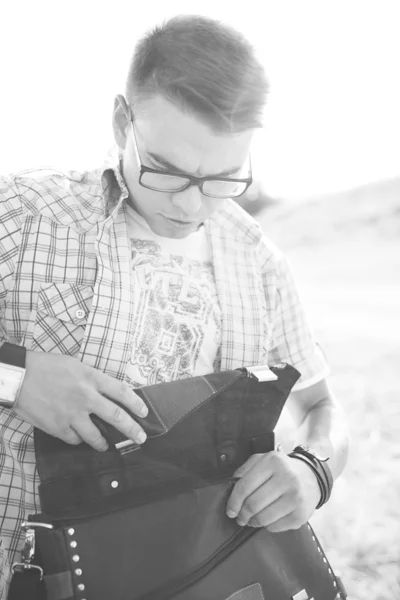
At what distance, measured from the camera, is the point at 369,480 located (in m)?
1.80

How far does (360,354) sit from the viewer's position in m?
2.31

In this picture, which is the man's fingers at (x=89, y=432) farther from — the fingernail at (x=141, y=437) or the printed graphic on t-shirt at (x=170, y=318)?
the printed graphic on t-shirt at (x=170, y=318)

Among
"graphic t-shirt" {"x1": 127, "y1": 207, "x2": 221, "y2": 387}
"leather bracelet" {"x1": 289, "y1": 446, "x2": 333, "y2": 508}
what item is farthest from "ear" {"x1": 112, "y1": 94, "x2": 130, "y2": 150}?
"leather bracelet" {"x1": 289, "y1": 446, "x2": 333, "y2": 508}

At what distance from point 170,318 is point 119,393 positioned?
0.21 m

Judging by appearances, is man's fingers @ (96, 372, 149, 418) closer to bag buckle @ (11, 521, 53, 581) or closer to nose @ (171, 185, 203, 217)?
bag buckle @ (11, 521, 53, 581)

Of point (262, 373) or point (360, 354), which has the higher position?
point (262, 373)

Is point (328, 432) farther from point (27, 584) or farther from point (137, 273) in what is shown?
point (27, 584)

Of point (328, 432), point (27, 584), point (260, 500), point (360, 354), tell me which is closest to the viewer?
point (27, 584)

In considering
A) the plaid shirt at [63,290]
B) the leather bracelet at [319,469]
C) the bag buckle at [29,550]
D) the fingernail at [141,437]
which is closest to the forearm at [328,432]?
the leather bracelet at [319,469]

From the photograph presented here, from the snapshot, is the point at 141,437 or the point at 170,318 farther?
the point at 170,318

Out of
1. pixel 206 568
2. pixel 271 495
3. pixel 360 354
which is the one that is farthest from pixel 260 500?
pixel 360 354

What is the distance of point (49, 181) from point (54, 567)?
1.91ft

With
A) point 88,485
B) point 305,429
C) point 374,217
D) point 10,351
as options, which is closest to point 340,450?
point 305,429

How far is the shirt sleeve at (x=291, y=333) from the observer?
116 cm
